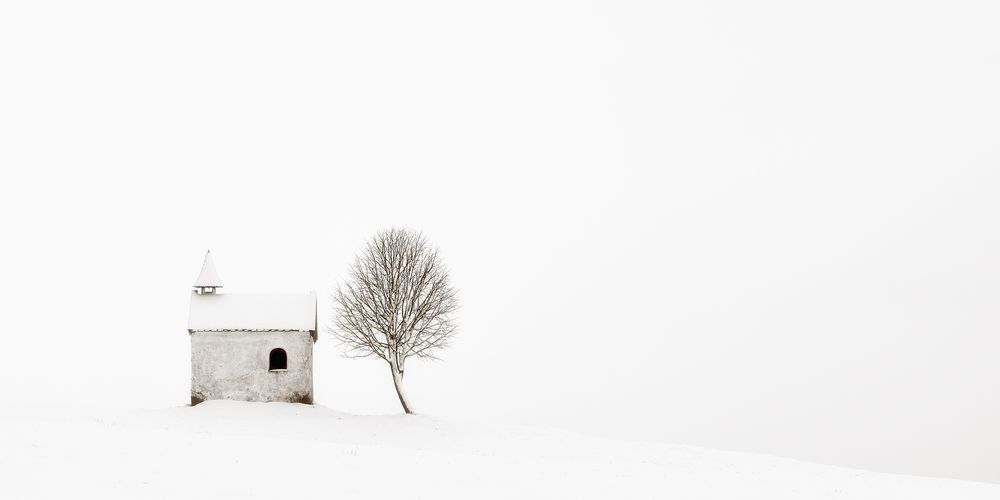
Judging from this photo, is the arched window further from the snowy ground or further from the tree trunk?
the snowy ground

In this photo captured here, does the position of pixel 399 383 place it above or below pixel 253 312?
below

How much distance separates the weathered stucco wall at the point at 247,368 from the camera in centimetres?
4059

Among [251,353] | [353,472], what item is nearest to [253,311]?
[251,353]

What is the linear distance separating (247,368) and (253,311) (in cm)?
336

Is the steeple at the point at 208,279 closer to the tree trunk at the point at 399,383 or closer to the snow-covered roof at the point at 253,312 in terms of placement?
the snow-covered roof at the point at 253,312

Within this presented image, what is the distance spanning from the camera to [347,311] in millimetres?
40219

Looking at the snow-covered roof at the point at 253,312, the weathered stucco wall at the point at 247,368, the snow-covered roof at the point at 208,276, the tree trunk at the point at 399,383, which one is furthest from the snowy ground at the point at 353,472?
the snow-covered roof at the point at 208,276

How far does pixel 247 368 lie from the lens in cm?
4081

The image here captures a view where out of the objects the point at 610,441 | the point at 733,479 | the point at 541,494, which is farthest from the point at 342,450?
the point at 610,441

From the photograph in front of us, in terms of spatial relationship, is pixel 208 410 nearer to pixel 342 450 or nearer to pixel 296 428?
pixel 296 428

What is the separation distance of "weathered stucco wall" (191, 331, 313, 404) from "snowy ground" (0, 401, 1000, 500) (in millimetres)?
7649

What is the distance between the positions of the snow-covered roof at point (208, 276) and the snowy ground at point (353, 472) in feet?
38.0

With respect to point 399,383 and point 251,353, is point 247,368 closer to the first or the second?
point 251,353

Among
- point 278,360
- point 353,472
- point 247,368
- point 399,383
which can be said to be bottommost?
point 353,472
